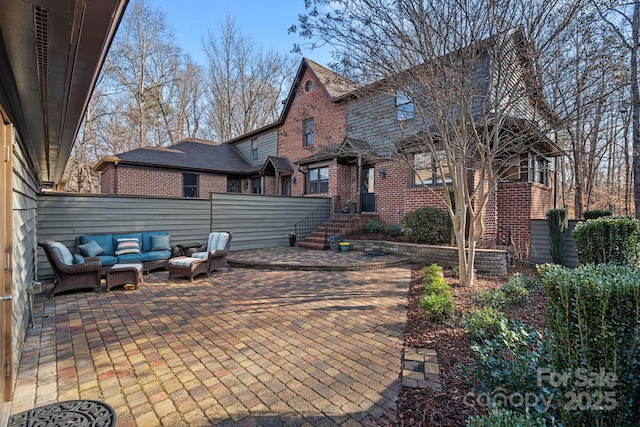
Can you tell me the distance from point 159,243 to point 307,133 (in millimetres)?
9948

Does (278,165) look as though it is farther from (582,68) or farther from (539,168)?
(582,68)

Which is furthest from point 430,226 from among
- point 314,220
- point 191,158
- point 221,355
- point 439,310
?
point 191,158

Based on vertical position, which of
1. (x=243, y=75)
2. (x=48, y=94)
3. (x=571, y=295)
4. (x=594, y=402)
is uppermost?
(x=243, y=75)

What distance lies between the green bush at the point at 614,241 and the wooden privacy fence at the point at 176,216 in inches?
354

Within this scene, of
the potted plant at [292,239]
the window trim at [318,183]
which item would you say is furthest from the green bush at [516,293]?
the window trim at [318,183]

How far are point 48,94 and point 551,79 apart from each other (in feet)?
21.7

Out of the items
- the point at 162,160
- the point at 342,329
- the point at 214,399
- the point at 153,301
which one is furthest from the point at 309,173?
the point at 214,399

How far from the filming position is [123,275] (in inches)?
223

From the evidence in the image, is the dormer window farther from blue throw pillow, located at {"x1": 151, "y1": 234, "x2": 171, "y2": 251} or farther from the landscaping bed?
the landscaping bed

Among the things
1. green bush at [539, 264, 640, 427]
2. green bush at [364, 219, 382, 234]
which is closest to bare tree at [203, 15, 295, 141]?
green bush at [364, 219, 382, 234]

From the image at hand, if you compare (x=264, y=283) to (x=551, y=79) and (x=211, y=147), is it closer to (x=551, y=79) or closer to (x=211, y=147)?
(x=551, y=79)

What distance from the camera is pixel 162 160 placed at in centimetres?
1457

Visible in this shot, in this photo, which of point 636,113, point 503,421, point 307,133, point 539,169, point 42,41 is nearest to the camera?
point 503,421

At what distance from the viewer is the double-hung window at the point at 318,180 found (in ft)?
45.9
